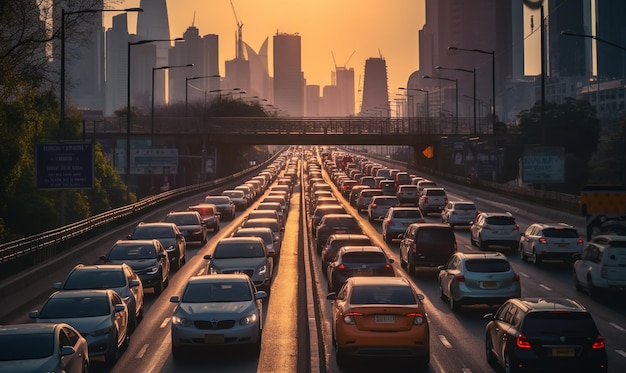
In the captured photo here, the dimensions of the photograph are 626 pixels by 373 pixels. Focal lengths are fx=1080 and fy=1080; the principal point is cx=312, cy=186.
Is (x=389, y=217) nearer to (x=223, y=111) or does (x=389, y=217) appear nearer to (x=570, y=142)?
(x=570, y=142)

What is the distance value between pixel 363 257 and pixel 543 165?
115 feet

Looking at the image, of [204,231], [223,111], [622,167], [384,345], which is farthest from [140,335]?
[223,111]

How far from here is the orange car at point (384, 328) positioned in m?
17.9

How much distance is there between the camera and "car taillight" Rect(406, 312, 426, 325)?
59.0ft

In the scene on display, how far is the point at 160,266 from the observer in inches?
1189

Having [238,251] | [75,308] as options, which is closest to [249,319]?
[75,308]

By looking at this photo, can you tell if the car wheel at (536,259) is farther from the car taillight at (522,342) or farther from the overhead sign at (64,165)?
the car taillight at (522,342)

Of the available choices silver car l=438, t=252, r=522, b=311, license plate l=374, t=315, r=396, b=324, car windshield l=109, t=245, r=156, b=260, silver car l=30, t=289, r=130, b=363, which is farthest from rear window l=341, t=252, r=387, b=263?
license plate l=374, t=315, r=396, b=324

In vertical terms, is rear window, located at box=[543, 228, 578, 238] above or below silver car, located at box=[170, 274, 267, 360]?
above

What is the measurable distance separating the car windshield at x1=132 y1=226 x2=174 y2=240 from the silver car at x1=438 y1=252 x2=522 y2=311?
558 inches

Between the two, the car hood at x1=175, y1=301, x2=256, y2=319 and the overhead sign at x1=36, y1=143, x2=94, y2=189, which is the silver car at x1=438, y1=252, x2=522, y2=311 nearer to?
the car hood at x1=175, y1=301, x2=256, y2=319

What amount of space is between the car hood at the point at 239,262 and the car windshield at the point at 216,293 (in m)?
7.61

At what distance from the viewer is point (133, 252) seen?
30047mm

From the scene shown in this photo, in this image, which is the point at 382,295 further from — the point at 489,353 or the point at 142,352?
the point at 142,352
